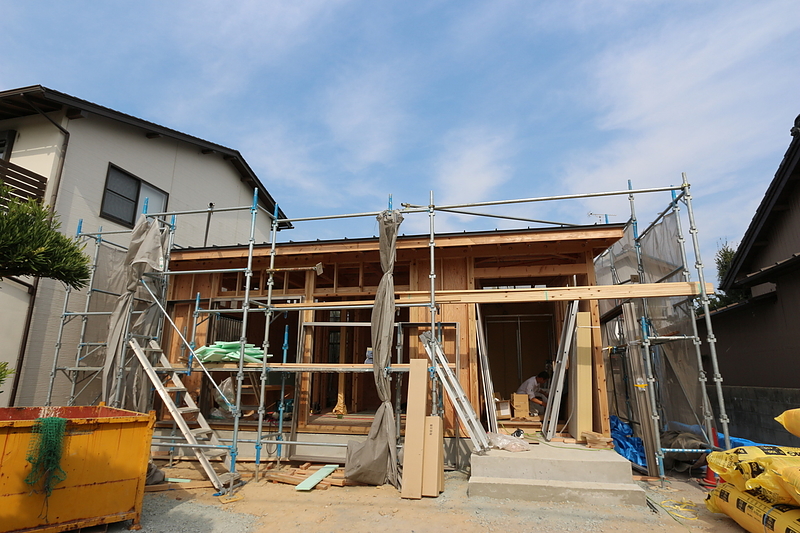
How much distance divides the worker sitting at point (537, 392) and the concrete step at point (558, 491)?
118 inches

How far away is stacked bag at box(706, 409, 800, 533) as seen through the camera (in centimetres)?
412

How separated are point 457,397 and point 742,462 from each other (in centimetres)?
358

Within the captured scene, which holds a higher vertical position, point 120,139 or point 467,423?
point 120,139

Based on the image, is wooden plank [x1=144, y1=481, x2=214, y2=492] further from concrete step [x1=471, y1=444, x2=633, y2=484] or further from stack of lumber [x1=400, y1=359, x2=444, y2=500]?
concrete step [x1=471, y1=444, x2=633, y2=484]

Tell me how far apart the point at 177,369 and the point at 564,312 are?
23.4 ft

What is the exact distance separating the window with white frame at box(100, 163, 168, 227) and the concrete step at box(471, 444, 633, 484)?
33.1 feet

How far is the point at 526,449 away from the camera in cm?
655

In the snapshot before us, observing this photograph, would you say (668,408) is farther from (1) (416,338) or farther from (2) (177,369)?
(2) (177,369)

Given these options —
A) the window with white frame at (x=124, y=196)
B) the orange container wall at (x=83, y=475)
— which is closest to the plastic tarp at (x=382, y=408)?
the orange container wall at (x=83, y=475)

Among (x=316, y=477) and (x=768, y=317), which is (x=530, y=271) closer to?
(x=316, y=477)

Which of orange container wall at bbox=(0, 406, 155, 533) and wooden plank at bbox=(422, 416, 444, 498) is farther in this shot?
wooden plank at bbox=(422, 416, 444, 498)

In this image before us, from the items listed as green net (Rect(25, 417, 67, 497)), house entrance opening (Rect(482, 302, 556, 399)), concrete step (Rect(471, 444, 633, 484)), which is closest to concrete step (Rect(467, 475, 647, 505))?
concrete step (Rect(471, 444, 633, 484))

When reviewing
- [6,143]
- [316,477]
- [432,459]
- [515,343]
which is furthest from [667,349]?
[6,143]

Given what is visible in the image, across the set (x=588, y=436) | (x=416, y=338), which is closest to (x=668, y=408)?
(x=588, y=436)
